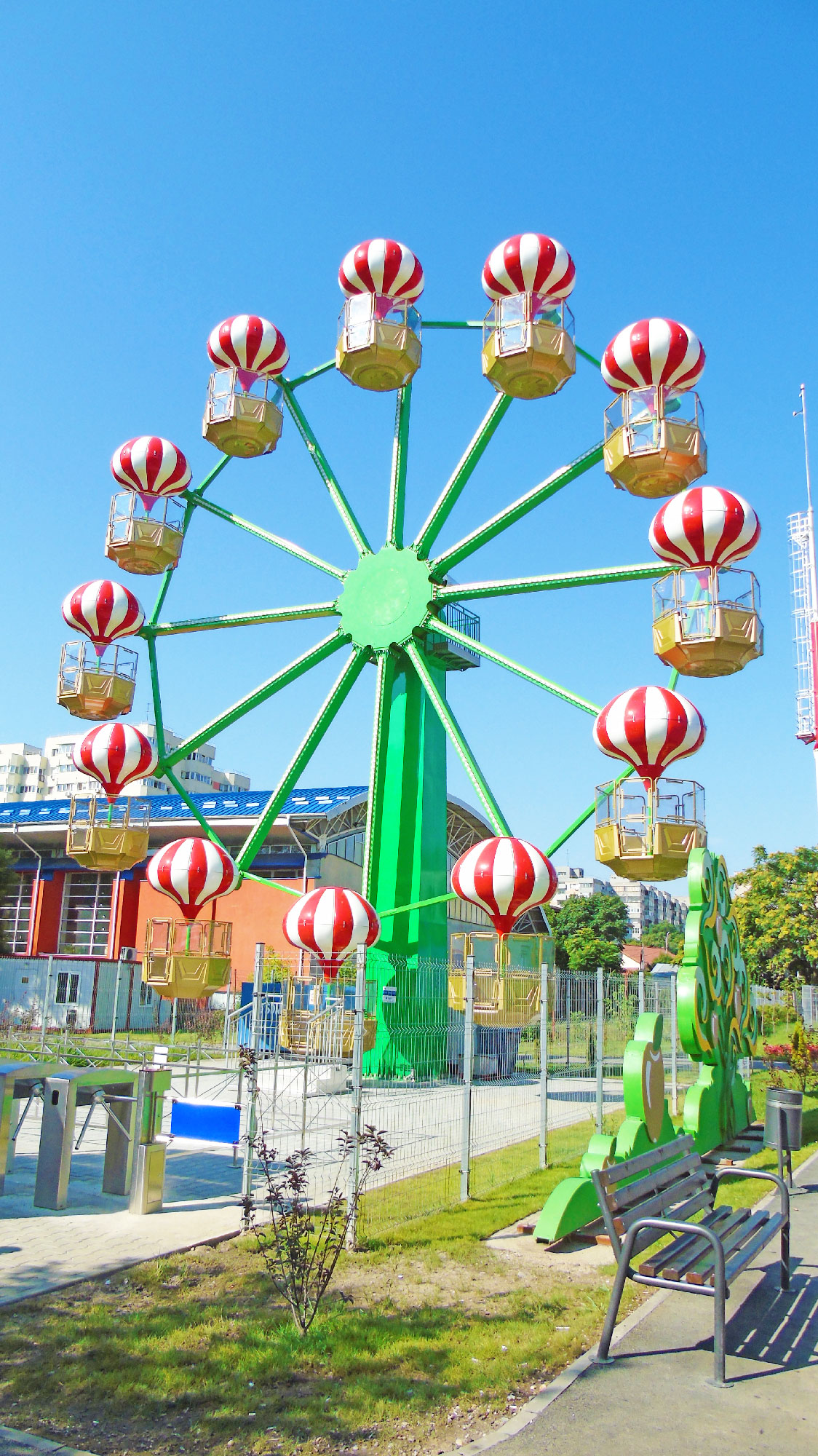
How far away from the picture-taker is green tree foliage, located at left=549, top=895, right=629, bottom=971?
60.3 metres

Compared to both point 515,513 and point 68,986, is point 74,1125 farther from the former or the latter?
point 68,986

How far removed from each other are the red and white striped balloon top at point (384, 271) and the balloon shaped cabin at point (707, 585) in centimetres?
693

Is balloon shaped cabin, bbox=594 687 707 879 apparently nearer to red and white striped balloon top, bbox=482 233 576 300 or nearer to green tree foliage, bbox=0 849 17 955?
red and white striped balloon top, bbox=482 233 576 300

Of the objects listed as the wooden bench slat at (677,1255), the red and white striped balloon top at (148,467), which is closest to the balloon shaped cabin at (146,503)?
the red and white striped balloon top at (148,467)

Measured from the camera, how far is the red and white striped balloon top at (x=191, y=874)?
16.2 metres

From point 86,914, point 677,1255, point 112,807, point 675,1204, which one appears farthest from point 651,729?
point 86,914

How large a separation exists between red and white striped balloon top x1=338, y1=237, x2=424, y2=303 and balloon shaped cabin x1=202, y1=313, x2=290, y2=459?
210 centimetres

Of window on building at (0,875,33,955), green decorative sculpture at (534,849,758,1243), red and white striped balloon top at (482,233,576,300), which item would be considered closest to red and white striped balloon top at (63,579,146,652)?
red and white striped balloon top at (482,233,576,300)

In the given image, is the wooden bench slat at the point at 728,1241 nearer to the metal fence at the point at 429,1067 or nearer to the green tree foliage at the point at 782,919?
the metal fence at the point at 429,1067

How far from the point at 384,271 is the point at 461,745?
26.9 feet

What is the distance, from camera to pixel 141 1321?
640 centimetres

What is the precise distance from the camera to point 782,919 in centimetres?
3092

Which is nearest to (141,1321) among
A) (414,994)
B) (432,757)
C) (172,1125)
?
(172,1125)

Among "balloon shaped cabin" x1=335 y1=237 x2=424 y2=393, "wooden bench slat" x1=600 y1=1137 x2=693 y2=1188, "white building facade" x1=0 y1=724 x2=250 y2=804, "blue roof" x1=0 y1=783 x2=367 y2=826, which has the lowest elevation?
"wooden bench slat" x1=600 y1=1137 x2=693 y2=1188
